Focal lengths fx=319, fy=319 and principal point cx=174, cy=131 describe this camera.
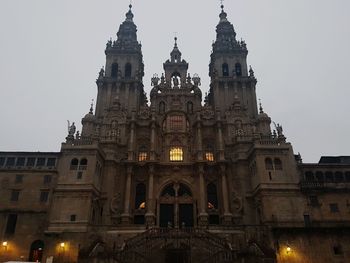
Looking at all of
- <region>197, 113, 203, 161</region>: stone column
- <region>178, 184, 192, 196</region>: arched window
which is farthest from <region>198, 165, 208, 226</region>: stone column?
<region>178, 184, 192, 196</region>: arched window

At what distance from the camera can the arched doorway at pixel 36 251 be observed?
130 ft

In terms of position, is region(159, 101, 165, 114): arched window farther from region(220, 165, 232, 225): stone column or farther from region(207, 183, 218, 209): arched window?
region(207, 183, 218, 209): arched window

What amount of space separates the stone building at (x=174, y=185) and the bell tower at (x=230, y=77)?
23 cm

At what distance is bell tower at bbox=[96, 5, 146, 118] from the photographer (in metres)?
55.6

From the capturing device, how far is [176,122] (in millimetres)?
54125

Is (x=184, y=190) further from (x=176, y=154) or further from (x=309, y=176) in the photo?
(x=309, y=176)

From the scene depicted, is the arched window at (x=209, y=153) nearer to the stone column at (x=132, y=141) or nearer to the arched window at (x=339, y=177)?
the stone column at (x=132, y=141)

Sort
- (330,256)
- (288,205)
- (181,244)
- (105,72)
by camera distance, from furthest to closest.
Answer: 1. (105,72)
2. (288,205)
3. (330,256)
4. (181,244)

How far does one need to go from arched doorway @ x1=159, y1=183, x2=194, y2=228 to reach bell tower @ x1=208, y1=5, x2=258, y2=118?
15.7 m

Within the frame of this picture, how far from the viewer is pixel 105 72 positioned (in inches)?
2320

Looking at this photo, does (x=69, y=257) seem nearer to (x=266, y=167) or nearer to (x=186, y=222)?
(x=186, y=222)

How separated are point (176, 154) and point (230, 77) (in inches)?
704

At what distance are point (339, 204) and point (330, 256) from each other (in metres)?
7.54

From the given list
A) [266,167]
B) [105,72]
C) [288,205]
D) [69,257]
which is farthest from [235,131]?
[69,257]
